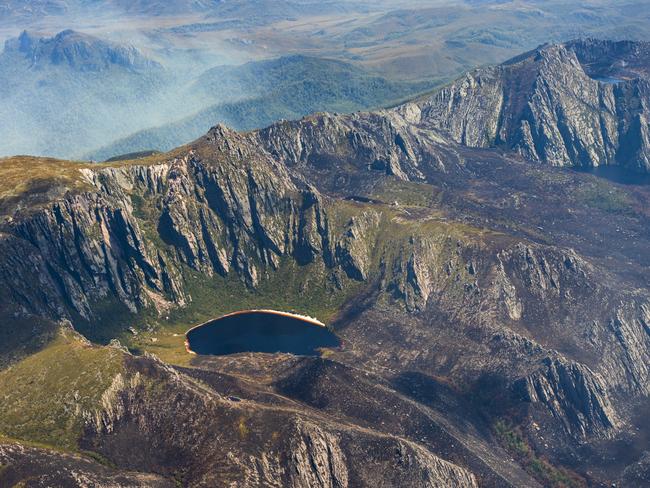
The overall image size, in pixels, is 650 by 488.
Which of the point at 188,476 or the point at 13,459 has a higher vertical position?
the point at 13,459

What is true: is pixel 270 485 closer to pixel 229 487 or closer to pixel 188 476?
pixel 229 487

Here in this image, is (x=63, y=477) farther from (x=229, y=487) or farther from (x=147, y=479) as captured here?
(x=229, y=487)

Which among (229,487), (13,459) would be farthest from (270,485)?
(13,459)

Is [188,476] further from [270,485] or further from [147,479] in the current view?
[270,485]

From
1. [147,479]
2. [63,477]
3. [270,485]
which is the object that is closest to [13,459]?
[63,477]

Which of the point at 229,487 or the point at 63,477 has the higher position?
the point at 63,477

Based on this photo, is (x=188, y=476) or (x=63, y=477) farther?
(x=188, y=476)

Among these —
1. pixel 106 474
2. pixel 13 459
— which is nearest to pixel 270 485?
pixel 106 474

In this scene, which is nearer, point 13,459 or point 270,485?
point 13,459
